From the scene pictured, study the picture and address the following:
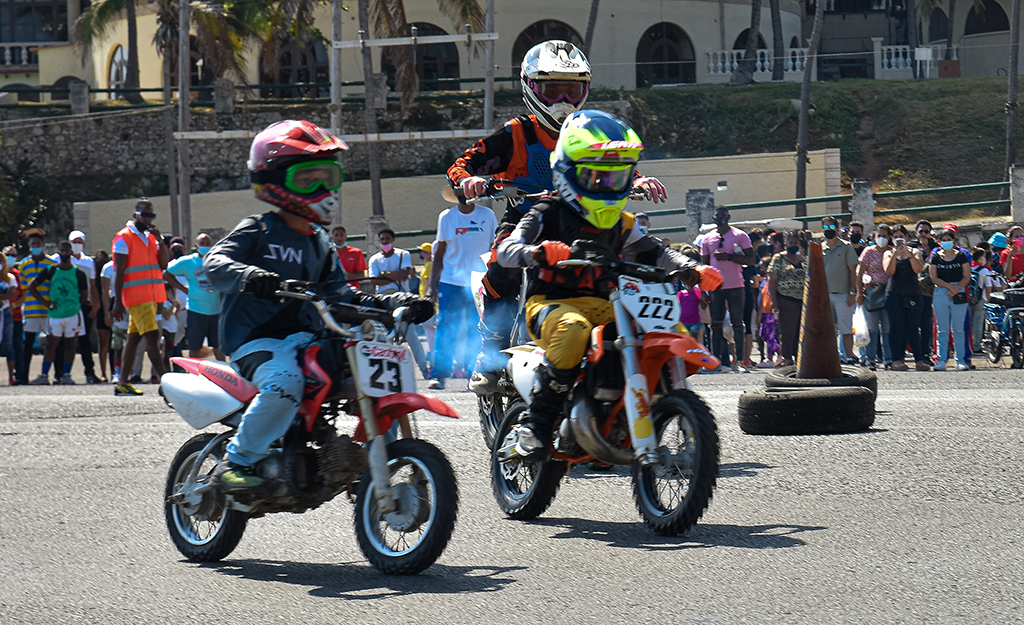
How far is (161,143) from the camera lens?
132ft

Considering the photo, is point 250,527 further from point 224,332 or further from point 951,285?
point 951,285

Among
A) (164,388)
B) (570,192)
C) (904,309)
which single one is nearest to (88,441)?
(164,388)

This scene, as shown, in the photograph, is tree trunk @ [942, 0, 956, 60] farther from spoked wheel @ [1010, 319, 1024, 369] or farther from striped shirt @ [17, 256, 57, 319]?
striped shirt @ [17, 256, 57, 319]

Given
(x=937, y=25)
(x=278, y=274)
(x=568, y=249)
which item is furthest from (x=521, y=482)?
(x=937, y=25)

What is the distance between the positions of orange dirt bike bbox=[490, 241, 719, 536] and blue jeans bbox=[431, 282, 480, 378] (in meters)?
5.48

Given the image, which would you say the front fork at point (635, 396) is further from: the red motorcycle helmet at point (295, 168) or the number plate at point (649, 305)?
the red motorcycle helmet at point (295, 168)

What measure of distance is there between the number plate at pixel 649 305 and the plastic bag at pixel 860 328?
35.1 ft

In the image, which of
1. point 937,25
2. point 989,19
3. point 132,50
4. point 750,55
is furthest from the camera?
point 937,25

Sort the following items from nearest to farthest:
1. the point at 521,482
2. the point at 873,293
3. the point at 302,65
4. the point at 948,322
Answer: the point at 521,482, the point at 948,322, the point at 873,293, the point at 302,65

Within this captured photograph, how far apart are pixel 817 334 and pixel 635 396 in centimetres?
390

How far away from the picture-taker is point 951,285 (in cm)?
1599

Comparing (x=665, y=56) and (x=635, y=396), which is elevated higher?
(x=665, y=56)

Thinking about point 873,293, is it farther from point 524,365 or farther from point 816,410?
point 524,365

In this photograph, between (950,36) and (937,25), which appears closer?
(950,36)
